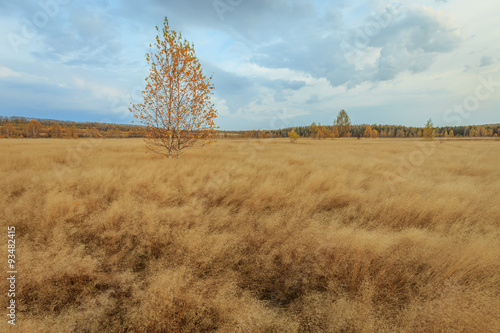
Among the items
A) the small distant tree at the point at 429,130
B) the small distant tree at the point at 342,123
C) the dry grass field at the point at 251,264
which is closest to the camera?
the dry grass field at the point at 251,264

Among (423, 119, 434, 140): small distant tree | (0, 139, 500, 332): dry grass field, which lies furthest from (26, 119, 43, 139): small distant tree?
(423, 119, 434, 140): small distant tree

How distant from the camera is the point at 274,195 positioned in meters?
5.39

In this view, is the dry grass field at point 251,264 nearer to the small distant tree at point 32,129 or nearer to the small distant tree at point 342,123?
the small distant tree at point 342,123

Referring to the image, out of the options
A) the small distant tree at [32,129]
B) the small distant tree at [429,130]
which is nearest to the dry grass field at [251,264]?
the small distant tree at [429,130]

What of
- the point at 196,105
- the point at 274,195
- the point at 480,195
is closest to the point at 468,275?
the point at 274,195

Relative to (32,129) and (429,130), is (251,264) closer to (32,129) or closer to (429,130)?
(429,130)

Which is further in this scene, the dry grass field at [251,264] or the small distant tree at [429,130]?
the small distant tree at [429,130]

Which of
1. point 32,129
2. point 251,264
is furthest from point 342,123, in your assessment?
point 32,129

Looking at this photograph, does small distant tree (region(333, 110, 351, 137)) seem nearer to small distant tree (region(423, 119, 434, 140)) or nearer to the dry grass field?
small distant tree (region(423, 119, 434, 140))

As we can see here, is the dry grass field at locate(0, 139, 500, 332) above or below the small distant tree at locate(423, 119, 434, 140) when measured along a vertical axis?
below

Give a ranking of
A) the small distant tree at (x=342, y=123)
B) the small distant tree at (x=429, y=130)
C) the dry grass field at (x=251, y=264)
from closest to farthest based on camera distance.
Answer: the dry grass field at (x=251, y=264) < the small distant tree at (x=429, y=130) < the small distant tree at (x=342, y=123)

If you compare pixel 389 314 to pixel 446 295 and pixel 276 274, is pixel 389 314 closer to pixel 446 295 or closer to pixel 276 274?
pixel 446 295

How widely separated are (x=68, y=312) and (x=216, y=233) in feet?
6.70

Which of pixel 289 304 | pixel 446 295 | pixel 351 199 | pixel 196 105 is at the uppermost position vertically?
pixel 196 105
